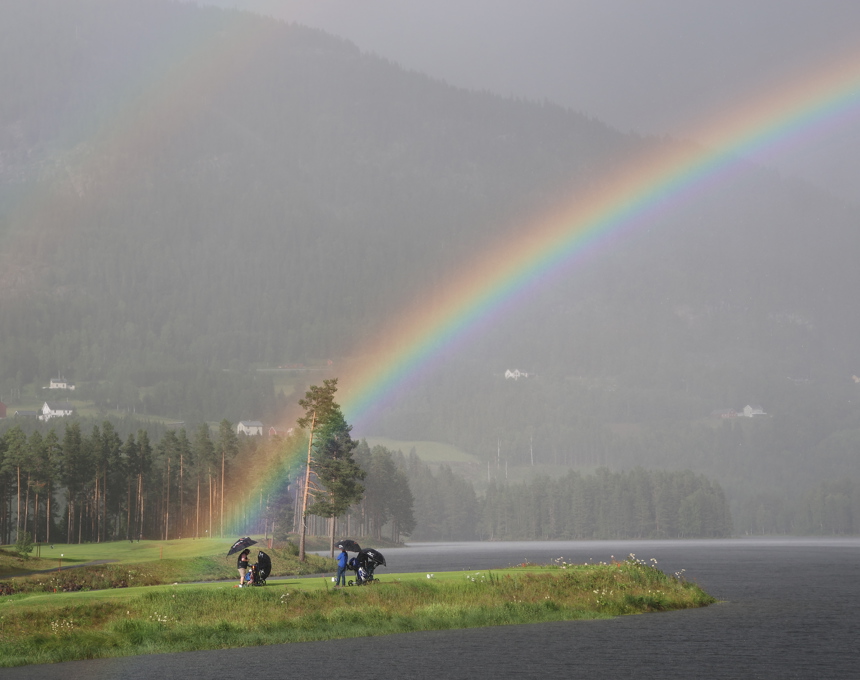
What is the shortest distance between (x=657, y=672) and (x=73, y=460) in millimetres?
131868

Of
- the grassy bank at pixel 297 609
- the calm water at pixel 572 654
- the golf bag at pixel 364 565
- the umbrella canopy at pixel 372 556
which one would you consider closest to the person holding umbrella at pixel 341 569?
the golf bag at pixel 364 565

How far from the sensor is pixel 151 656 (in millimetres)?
56031

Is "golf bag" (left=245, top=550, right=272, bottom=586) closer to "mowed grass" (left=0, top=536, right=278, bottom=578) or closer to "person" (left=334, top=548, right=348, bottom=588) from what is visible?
"person" (left=334, top=548, right=348, bottom=588)

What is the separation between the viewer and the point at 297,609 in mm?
62656

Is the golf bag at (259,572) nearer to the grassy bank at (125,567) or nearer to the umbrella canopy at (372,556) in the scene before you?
the umbrella canopy at (372,556)

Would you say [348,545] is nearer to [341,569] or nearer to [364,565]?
[341,569]

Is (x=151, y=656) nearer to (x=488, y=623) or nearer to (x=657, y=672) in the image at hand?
(x=488, y=623)

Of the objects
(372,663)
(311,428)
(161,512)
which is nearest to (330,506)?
(311,428)

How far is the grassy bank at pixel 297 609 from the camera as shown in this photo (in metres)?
56.2

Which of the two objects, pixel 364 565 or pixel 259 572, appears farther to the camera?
pixel 364 565

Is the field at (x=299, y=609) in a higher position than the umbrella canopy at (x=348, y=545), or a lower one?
lower

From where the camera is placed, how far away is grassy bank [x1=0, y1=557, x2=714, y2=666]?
184 feet

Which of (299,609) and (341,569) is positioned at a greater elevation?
(341,569)

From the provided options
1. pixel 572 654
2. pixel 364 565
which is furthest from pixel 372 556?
pixel 572 654
